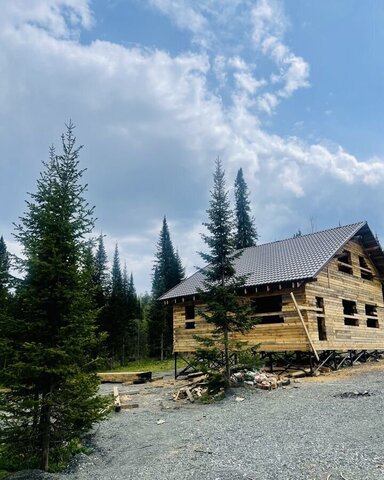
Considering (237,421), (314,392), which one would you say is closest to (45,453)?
(237,421)

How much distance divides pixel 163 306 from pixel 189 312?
25.3 meters

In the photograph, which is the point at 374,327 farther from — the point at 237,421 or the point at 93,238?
the point at 93,238

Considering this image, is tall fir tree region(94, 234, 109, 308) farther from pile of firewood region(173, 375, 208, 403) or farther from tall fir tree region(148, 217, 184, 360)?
pile of firewood region(173, 375, 208, 403)

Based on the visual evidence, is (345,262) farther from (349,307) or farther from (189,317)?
(189,317)

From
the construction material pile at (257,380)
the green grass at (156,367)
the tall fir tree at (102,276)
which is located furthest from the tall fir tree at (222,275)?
the tall fir tree at (102,276)

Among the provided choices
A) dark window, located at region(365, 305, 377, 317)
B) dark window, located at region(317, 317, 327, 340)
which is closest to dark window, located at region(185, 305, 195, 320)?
dark window, located at region(317, 317, 327, 340)

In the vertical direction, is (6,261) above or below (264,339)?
above

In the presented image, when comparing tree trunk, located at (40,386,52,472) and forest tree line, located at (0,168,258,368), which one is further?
forest tree line, located at (0,168,258,368)

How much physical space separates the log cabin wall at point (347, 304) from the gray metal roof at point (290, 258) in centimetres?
107

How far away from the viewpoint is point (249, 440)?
9531 mm

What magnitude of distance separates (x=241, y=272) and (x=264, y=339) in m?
4.74

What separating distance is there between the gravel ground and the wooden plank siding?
508cm

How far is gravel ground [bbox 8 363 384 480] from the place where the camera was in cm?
750

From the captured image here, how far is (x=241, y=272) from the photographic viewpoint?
24.5 m
